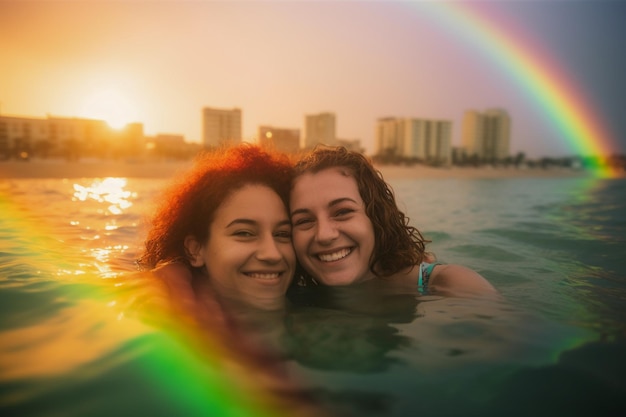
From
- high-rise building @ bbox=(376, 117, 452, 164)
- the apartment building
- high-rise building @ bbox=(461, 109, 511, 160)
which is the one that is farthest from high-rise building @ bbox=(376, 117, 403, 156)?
the apartment building

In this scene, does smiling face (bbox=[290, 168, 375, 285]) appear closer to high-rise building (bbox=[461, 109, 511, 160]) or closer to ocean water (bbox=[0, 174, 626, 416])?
ocean water (bbox=[0, 174, 626, 416])

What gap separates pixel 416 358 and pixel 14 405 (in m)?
1.89

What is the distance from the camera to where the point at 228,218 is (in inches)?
132

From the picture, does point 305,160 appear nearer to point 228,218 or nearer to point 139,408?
point 228,218

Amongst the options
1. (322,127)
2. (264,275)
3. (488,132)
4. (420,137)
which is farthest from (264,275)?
(488,132)

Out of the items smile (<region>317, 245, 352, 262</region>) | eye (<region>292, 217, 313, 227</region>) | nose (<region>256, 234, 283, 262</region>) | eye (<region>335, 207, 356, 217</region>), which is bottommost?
smile (<region>317, 245, 352, 262</region>)

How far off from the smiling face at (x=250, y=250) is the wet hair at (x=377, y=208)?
0.62 m

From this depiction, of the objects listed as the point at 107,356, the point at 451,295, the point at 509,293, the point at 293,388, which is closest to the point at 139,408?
the point at 107,356

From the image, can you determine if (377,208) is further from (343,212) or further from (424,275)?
(424,275)

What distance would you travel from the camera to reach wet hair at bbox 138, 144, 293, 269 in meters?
3.57

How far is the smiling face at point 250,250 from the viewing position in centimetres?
325

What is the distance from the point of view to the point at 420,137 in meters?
110

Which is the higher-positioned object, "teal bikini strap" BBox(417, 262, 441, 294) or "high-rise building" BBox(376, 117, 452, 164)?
"high-rise building" BBox(376, 117, 452, 164)

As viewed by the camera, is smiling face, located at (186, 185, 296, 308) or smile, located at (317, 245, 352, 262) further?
smile, located at (317, 245, 352, 262)
